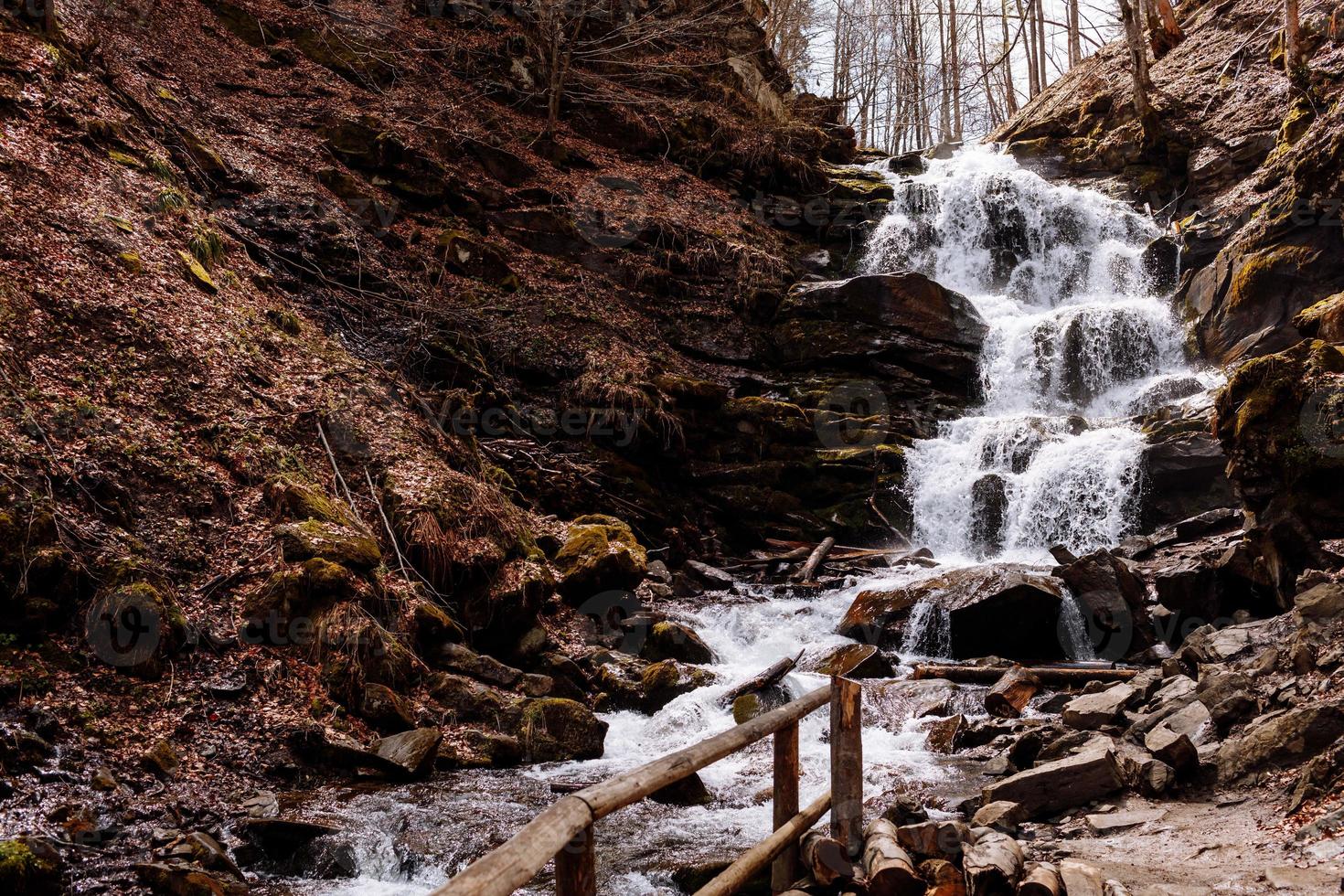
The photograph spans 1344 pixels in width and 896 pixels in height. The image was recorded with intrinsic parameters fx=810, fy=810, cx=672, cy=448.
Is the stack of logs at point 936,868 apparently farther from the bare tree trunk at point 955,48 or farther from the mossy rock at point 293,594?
the bare tree trunk at point 955,48

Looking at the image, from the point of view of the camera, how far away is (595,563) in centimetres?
1045

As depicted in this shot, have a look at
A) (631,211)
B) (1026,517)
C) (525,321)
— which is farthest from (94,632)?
(631,211)

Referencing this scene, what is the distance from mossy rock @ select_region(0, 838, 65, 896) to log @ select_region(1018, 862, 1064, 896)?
468 cm

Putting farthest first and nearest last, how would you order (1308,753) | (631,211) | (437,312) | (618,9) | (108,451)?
1. (618,9)
2. (631,211)
3. (437,312)
4. (108,451)
5. (1308,753)

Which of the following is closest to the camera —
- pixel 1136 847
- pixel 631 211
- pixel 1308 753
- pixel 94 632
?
pixel 1136 847

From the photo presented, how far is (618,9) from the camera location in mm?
21062

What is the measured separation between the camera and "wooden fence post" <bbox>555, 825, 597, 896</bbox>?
8.38ft

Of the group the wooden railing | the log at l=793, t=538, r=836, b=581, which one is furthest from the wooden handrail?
the log at l=793, t=538, r=836, b=581

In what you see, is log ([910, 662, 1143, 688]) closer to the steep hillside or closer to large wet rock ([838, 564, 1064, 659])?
large wet rock ([838, 564, 1064, 659])

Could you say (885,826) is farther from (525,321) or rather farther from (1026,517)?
(525,321)

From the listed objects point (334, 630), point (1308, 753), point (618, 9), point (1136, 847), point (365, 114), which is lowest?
point (1136, 847)

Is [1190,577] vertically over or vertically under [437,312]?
under

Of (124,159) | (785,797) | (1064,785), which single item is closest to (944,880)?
(785,797)

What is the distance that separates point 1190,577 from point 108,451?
11.1 metres
